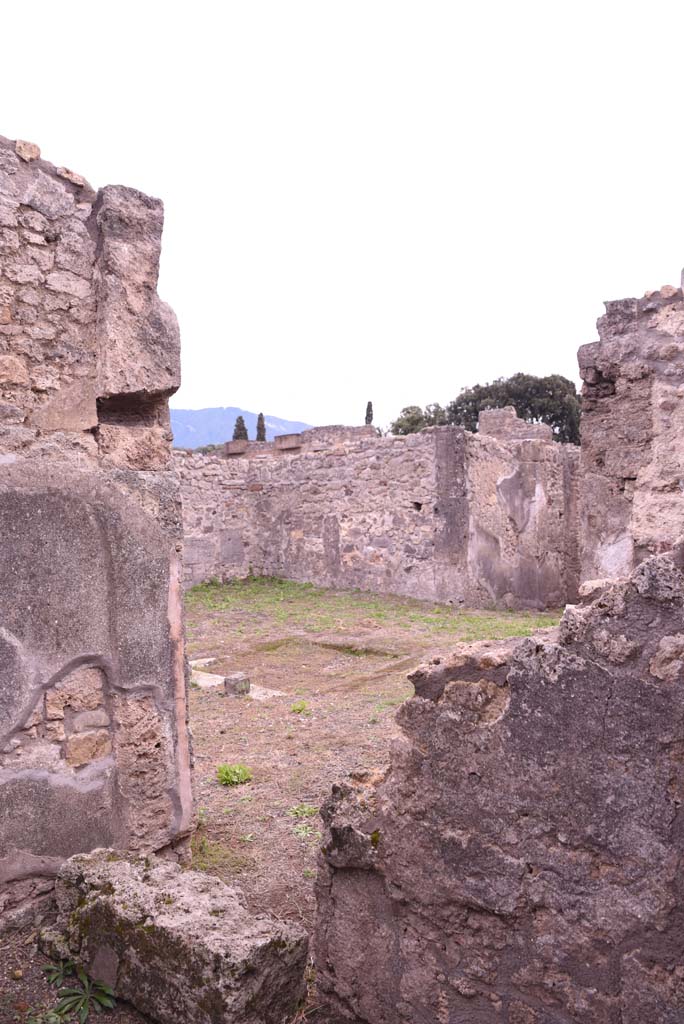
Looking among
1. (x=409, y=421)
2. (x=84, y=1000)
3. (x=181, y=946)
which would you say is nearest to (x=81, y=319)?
(x=181, y=946)

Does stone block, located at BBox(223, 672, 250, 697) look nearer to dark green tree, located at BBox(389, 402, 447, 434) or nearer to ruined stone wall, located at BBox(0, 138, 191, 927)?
ruined stone wall, located at BBox(0, 138, 191, 927)

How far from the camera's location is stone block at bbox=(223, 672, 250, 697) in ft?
23.1

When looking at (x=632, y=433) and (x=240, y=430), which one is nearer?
(x=632, y=433)

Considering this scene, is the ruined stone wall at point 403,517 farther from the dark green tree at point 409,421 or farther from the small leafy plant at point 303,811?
the dark green tree at point 409,421

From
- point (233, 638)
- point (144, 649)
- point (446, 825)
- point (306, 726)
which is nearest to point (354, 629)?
point (233, 638)

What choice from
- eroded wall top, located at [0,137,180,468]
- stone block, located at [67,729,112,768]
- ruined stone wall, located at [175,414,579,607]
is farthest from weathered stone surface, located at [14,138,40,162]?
ruined stone wall, located at [175,414,579,607]

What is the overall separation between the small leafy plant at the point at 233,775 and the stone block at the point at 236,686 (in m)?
2.14

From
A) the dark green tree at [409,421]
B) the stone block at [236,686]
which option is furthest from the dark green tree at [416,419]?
the stone block at [236,686]

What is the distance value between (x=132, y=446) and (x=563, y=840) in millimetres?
2470

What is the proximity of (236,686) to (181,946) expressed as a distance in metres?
4.63

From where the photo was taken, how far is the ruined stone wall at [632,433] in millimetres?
4004

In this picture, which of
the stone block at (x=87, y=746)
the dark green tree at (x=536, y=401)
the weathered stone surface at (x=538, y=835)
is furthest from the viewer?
the dark green tree at (x=536, y=401)

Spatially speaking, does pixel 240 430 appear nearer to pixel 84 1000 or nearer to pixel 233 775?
pixel 233 775

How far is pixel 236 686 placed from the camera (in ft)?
23.1
